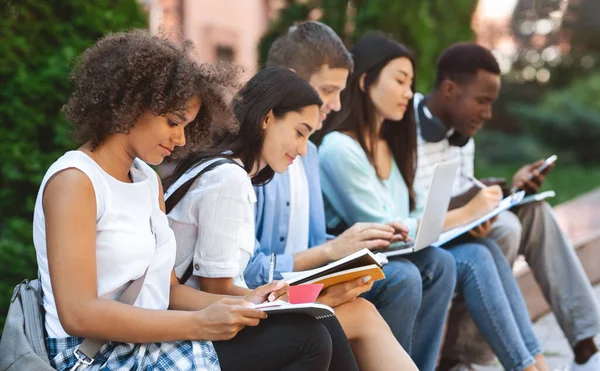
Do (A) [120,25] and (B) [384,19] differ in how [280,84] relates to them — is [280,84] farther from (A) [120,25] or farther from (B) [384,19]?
(B) [384,19]

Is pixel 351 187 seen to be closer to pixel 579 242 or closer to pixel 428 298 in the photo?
pixel 428 298

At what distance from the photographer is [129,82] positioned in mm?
2352

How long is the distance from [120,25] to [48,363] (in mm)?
2250

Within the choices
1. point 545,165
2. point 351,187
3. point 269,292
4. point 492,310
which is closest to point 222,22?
point 545,165

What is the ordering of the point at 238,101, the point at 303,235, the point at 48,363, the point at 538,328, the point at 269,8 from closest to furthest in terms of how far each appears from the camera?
1. the point at 48,363
2. the point at 238,101
3. the point at 303,235
4. the point at 538,328
5. the point at 269,8

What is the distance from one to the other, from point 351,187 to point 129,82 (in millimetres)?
1630

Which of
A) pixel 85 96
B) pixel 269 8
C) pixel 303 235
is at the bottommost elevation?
pixel 269 8

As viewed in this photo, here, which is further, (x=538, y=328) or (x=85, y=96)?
(x=538, y=328)

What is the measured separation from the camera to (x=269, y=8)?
15.7 meters

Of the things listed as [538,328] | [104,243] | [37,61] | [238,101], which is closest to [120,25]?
[37,61]

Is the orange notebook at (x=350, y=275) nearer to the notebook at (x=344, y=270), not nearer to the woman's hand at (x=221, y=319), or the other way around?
the notebook at (x=344, y=270)

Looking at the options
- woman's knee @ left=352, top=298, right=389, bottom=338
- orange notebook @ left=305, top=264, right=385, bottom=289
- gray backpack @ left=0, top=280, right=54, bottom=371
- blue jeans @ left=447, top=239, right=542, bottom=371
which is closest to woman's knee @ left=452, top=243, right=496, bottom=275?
blue jeans @ left=447, top=239, right=542, bottom=371

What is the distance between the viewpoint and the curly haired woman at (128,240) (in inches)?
87.1

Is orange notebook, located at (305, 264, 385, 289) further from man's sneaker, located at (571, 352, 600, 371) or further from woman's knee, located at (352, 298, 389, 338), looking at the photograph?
man's sneaker, located at (571, 352, 600, 371)
